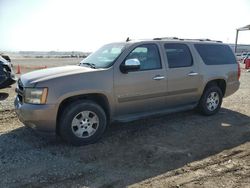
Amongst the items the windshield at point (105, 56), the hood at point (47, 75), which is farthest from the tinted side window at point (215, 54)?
the hood at point (47, 75)

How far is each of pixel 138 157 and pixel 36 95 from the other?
1943 mm

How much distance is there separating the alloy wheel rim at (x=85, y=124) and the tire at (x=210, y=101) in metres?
3.01

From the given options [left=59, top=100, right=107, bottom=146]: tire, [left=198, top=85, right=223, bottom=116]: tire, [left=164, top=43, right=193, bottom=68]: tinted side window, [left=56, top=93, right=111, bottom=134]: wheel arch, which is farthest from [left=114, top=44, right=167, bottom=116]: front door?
[left=198, top=85, right=223, bottom=116]: tire

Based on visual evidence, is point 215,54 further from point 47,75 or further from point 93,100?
point 47,75

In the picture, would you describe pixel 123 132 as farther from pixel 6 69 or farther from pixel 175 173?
pixel 6 69

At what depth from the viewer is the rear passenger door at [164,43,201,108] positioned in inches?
235

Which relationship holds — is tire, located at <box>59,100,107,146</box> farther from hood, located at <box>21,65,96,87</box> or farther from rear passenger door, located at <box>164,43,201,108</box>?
rear passenger door, located at <box>164,43,201,108</box>

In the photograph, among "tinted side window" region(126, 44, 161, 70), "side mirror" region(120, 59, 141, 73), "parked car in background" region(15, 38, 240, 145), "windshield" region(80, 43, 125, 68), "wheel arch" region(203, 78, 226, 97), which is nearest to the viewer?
"parked car in background" region(15, 38, 240, 145)

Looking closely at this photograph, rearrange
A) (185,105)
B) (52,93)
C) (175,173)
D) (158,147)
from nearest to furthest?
(175,173)
(52,93)
(158,147)
(185,105)

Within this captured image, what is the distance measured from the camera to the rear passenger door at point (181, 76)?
597cm

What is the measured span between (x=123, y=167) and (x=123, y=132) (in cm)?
157

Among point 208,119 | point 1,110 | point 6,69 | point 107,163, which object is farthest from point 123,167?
point 6,69

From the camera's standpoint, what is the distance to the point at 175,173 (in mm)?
3947

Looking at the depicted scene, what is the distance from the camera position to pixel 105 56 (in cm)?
569
